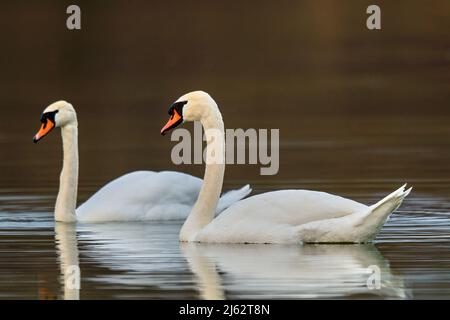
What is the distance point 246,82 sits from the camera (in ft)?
110

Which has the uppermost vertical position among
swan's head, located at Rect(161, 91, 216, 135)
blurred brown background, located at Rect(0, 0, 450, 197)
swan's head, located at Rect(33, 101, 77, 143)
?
swan's head, located at Rect(161, 91, 216, 135)

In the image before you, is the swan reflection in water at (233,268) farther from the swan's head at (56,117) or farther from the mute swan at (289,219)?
the swan's head at (56,117)

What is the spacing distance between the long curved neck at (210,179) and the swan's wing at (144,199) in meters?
2.20

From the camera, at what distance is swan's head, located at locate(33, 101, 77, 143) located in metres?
16.7

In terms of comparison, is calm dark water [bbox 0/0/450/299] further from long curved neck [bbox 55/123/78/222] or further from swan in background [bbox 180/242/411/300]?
long curved neck [bbox 55/123/78/222]

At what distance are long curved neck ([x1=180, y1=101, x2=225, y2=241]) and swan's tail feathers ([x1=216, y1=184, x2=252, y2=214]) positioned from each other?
254 centimetres

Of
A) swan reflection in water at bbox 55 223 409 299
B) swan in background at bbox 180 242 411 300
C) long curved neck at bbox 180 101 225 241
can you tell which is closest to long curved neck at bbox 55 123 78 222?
swan reflection in water at bbox 55 223 409 299

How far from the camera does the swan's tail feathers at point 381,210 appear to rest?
1271cm

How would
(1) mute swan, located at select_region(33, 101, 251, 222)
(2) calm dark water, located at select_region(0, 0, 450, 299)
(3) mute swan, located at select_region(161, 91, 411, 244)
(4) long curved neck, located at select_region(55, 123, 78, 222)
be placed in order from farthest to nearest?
(1) mute swan, located at select_region(33, 101, 251, 222), (4) long curved neck, located at select_region(55, 123, 78, 222), (3) mute swan, located at select_region(161, 91, 411, 244), (2) calm dark water, located at select_region(0, 0, 450, 299)

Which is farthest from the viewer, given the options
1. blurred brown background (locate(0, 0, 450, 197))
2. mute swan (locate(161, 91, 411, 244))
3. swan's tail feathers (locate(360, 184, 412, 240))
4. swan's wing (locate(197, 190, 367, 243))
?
blurred brown background (locate(0, 0, 450, 197))

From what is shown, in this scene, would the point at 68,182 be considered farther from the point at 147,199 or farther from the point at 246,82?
the point at 246,82

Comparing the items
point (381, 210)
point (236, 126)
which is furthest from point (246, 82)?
point (381, 210)

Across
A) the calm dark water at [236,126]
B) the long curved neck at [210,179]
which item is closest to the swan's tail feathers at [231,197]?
the calm dark water at [236,126]

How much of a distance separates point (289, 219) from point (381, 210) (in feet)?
2.74
